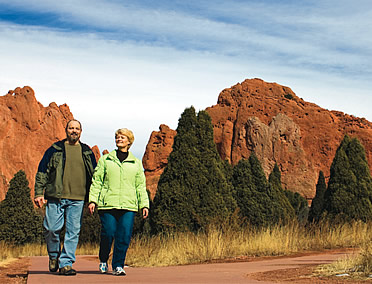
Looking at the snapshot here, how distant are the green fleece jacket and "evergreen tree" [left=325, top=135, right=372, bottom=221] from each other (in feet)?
38.9

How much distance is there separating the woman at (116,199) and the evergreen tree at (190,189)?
687 centimetres

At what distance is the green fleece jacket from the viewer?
6320 millimetres

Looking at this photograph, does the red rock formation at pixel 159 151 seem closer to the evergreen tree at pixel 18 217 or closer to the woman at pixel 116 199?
the evergreen tree at pixel 18 217

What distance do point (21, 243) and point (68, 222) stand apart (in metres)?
15.4

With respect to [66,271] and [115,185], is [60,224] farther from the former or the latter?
[115,185]

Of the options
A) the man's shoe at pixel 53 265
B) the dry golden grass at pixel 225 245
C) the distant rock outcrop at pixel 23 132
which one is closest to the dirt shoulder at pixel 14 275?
the man's shoe at pixel 53 265

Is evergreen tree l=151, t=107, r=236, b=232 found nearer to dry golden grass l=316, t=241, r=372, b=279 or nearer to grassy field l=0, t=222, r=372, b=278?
grassy field l=0, t=222, r=372, b=278

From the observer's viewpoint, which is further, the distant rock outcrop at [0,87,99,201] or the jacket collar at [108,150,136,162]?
the distant rock outcrop at [0,87,99,201]

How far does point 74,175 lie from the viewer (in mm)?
6523

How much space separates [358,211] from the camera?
17.3 meters

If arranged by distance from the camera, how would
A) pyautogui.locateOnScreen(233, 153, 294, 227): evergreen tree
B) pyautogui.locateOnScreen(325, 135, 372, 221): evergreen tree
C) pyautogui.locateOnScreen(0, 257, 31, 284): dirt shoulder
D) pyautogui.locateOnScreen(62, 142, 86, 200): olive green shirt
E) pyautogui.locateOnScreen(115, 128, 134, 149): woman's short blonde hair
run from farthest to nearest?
pyautogui.locateOnScreen(233, 153, 294, 227): evergreen tree, pyautogui.locateOnScreen(325, 135, 372, 221): evergreen tree, pyautogui.locateOnScreen(0, 257, 31, 284): dirt shoulder, pyautogui.locateOnScreen(115, 128, 134, 149): woman's short blonde hair, pyautogui.locateOnScreen(62, 142, 86, 200): olive green shirt

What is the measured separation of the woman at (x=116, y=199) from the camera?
6.33 meters

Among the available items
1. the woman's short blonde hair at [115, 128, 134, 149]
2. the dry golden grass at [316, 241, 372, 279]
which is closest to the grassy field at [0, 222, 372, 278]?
the dry golden grass at [316, 241, 372, 279]

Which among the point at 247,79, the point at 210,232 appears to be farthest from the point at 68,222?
the point at 247,79
